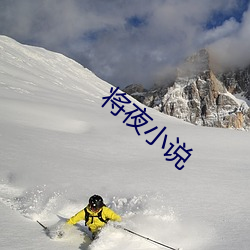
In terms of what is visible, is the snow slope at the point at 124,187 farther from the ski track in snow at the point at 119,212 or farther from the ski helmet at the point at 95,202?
the ski helmet at the point at 95,202

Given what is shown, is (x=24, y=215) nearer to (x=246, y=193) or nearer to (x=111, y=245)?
(x=111, y=245)

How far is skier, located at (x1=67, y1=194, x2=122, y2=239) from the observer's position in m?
5.75

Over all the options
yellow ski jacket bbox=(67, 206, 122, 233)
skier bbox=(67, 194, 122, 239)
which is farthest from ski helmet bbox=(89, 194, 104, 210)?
yellow ski jacket bbox=(67, 206, 122, 233)

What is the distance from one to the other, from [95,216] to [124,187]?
2084 mm

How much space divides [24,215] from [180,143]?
8618 mm

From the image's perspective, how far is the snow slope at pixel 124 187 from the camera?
17.8ft

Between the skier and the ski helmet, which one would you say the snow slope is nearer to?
the skier

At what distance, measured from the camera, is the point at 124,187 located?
784 cm

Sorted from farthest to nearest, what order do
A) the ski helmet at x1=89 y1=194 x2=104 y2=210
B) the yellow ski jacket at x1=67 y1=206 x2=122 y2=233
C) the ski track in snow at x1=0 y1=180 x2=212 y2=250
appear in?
1. the yellow ski jacket at x1=67 y1=206 x2=122 y2=233
2. the ski helmet at x1=89 y1=194 x2=104 y2=210
3. the ski track in snow at x1=0 y1=180 x2=212 y2=250

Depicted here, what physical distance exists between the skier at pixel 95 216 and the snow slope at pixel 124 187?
0.75 ft

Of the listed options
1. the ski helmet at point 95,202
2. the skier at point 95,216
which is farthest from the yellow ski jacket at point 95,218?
the ski helmet at point 95,202

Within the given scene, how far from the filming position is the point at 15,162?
9180 mm

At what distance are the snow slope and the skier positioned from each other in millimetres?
228

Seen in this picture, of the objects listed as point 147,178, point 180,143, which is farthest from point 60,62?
point 147,178
